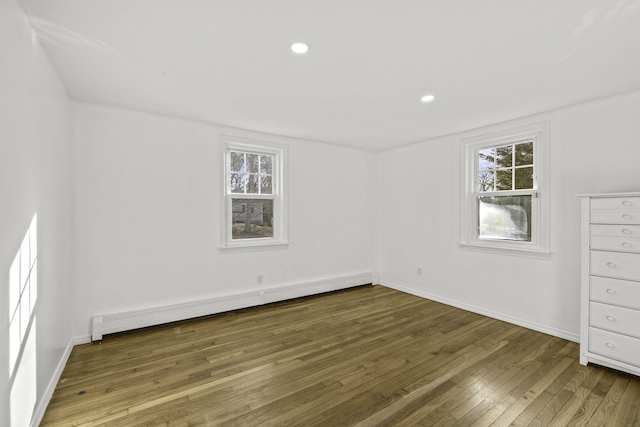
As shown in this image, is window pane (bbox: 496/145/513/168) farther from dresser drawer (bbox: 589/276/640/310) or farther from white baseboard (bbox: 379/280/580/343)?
white baseboard (bbox: 379/280/580/343)

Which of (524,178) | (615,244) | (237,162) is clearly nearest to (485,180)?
(524,178)

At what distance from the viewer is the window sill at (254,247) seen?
3.94 meters

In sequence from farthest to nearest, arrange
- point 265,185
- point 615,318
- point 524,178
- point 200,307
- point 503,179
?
point 265,185 → point 503,179 → point 200,307 → point 524,178 → point 615,318

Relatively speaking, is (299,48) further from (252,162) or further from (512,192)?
(512,192)

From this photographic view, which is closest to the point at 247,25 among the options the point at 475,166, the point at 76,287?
the point at 76,287

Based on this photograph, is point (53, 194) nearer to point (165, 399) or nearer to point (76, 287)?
point (76, 287)

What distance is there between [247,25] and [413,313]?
3.58m

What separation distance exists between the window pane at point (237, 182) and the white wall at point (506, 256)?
2.46m

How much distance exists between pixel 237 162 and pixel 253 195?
0.49 metres

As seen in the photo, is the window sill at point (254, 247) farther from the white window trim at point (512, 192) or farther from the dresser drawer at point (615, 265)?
the dresser drawer at point (615, 265)

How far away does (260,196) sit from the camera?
13.9 ft

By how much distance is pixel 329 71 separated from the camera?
241 cm

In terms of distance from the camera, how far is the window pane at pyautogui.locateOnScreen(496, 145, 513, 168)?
3727 mm

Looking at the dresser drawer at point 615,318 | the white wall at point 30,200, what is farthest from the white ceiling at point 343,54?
the dresser drawer at point 615,318
